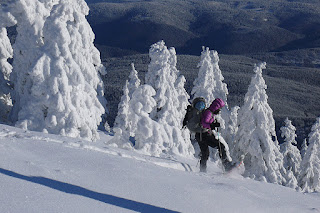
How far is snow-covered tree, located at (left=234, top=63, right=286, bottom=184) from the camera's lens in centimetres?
2631

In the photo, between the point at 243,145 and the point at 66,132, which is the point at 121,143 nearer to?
the point at 66,132

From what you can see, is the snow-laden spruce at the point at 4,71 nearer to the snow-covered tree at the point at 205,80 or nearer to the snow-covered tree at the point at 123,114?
the snow-covered tree at the point at 123,114

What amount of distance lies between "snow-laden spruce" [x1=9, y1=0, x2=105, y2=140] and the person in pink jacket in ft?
28.3

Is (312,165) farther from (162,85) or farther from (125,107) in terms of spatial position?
(125,107)

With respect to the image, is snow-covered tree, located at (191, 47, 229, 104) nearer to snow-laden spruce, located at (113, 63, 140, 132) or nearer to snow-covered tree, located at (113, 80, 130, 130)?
snow-laden spruce, located at (113, 63, 140, 132)

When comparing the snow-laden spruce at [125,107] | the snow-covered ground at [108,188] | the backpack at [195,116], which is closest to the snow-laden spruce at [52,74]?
the snow-covered ground at [108,188]

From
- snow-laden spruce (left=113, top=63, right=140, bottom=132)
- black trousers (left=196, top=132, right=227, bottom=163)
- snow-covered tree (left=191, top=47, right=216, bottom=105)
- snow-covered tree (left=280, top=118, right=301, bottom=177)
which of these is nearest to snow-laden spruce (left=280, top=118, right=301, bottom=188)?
snow-covered tree (left=280, top=118, right=301, bottom=177)

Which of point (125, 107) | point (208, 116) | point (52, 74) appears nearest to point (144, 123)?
point (52, 74)

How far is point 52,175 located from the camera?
6387 millimetres

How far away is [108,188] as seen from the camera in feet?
20.3

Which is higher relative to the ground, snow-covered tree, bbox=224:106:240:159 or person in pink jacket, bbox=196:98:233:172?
person in pink jacket, bbox=196:98:233:172

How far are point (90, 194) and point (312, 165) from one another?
27144mm

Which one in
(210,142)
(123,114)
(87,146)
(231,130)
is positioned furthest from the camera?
(231,130)

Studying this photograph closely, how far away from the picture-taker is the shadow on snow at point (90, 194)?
5574mm
